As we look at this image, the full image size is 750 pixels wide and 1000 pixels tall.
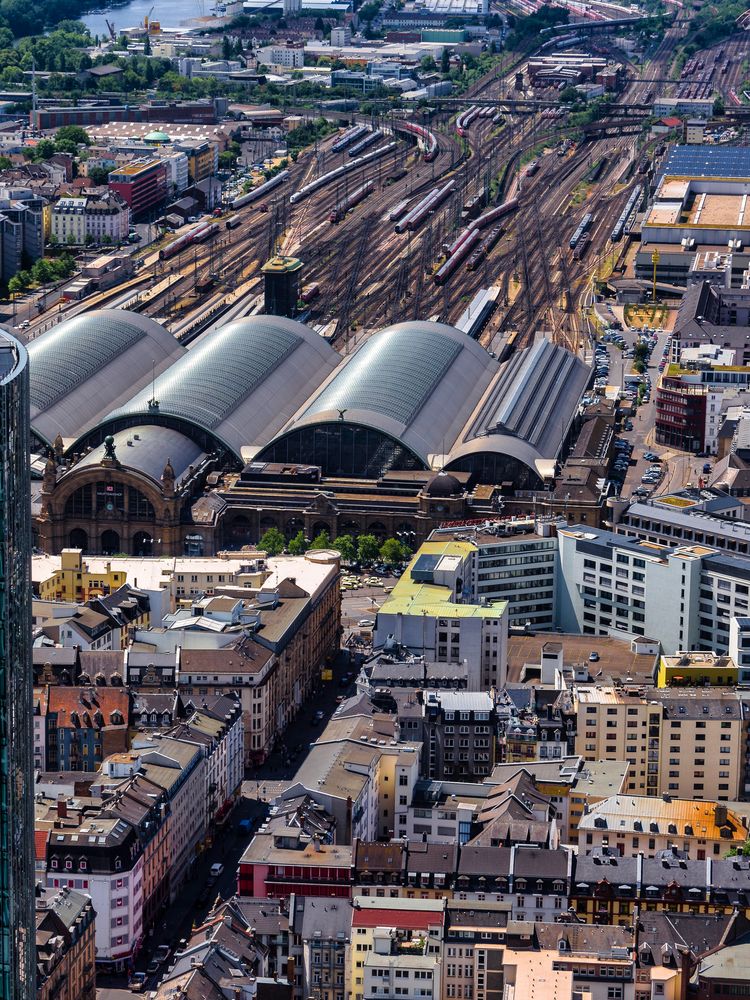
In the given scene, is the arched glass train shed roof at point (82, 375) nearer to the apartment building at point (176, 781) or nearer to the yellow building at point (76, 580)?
the yellow building at point (76, 580)

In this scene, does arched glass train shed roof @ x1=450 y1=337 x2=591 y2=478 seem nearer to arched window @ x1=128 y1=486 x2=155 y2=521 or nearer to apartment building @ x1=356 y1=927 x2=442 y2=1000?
arched window @ x1=128 y1=486 x2=155 y2=521

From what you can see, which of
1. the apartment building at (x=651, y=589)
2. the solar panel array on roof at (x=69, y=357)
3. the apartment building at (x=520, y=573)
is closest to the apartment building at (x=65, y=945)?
the apartment building at (x=520, y=573)

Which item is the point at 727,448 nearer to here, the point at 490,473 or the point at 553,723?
the point at 490,473

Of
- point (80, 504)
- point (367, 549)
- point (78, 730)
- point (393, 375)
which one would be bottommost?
point (367, 549)

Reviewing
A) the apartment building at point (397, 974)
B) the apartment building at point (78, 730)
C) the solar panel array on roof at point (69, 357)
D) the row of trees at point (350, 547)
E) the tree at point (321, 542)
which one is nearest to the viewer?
the apartment building at point (397, 974)

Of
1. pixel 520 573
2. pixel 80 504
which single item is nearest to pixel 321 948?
pixel 520 573

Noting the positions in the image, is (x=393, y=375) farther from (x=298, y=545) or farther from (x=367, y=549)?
(x=298, y=545)

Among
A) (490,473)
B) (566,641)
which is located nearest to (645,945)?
(566,641)
